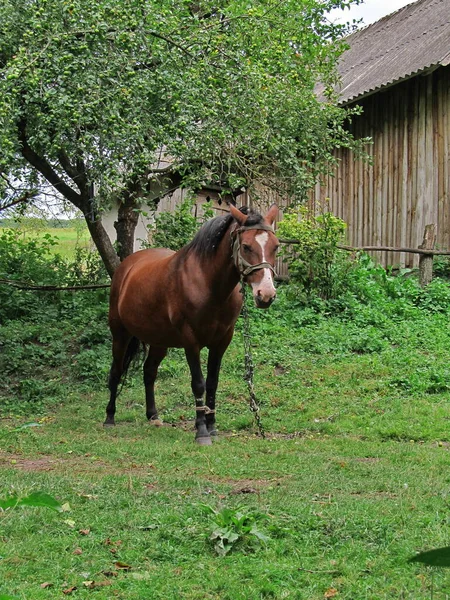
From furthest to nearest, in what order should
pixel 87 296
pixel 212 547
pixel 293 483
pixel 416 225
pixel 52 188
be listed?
pixel 416 225
pixel 87 296
pixel 52 188
pixel 293 483
pixel 212 547

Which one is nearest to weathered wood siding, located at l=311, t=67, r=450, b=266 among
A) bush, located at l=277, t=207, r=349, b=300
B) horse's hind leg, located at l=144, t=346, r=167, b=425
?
bush, located at l=277, t=207, r=349, b=300

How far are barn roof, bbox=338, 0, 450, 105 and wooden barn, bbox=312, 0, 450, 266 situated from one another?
3 centimetres

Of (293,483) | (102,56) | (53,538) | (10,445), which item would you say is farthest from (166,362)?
(53,538)

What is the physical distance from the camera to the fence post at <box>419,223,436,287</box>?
1238 cm

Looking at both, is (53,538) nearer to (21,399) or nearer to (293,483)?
(293,483)

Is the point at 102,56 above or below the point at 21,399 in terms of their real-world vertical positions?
above

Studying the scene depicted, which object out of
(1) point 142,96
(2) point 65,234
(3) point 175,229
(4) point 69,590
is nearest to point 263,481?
(4) point 69,590

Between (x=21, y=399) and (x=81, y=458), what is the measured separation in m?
3.53

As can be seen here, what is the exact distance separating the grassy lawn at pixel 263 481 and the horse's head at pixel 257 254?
4.35ft

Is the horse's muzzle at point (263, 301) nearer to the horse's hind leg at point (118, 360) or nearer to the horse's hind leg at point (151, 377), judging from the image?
the horse's hind leg at point (151, 377)

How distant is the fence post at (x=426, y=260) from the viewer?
1238 centimetres

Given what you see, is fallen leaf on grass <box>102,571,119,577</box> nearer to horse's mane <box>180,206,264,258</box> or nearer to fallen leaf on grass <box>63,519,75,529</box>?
fallen leaf on grass <box>63,519,75,529</box>

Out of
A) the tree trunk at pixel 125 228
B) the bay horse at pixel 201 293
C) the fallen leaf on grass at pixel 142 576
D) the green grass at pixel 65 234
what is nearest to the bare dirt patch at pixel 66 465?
the bay horse at pixel 201 293

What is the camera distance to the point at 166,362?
1044 cm
